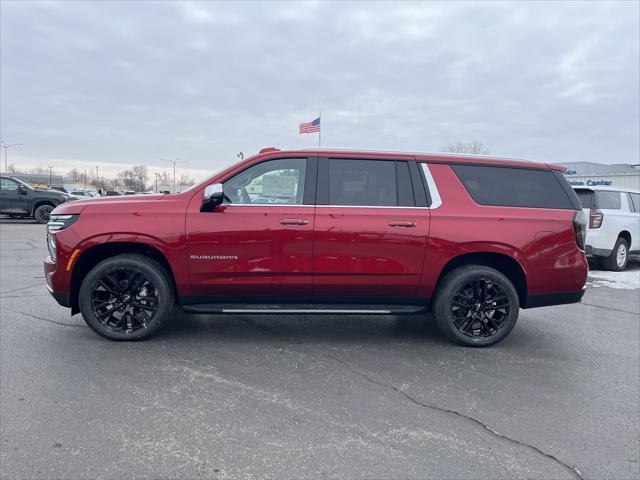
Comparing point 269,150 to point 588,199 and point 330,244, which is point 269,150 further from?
point 588,199

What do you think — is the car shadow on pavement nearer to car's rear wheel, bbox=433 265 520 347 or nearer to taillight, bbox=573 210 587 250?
car's rear wheel, bbox=433 265 520 347

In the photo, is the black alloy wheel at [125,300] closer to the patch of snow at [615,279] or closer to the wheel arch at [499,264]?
the wheel arch at [499,264]

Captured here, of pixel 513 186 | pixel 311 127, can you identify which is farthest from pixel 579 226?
pixel 311 127

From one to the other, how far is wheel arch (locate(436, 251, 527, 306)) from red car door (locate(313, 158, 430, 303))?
39cm

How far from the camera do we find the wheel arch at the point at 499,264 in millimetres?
4516

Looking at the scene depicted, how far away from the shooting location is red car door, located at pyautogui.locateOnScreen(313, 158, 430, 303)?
426 cm

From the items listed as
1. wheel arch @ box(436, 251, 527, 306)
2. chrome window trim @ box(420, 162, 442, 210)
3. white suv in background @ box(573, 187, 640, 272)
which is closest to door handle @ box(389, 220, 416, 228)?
chrome window trim @ box(420, 162, 442, 210)

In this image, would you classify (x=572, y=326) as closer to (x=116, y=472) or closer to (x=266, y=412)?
(x=266, y=412)

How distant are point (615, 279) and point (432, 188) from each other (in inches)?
259

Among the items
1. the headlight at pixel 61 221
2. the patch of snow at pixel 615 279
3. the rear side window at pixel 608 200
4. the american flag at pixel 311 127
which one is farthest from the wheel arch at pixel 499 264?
the american flag at pixel 311 127

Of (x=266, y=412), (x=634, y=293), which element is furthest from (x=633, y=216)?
(x=266, y=412)

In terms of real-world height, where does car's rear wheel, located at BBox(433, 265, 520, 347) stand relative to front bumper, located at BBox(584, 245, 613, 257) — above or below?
below

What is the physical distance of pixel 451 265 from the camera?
14.8ft

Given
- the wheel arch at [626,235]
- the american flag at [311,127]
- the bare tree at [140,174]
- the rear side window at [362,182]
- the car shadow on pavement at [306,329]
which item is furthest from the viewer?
the bare tree at [140,174]
